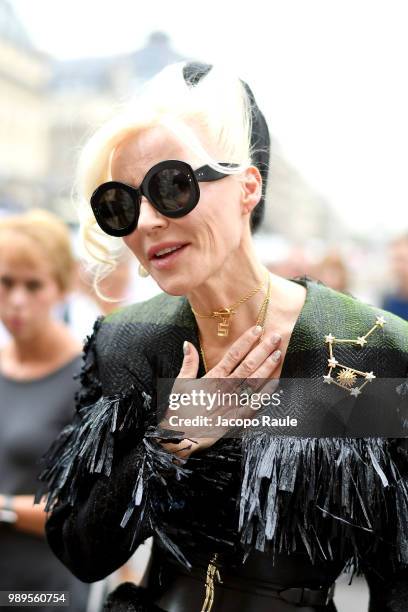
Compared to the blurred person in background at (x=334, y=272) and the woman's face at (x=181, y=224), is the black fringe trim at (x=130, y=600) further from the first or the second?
the blurred person in background at (x=334, y=272)

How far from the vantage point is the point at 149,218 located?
1.19m

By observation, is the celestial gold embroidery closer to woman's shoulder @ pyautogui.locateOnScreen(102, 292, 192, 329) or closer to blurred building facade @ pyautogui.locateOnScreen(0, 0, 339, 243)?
woman's shoulder @ pyautogui.locateOnScreen(102, 292, 192, 329)

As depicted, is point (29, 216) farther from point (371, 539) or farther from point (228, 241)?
point (371, 539)

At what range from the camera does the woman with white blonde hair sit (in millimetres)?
1206

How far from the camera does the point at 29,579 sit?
1969mm

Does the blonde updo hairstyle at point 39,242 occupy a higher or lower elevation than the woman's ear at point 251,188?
higher

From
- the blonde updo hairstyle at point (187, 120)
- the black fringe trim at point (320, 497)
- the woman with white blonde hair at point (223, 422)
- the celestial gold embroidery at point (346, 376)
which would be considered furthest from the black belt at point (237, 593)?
the blonde updo hairstyle at point (187, 120)

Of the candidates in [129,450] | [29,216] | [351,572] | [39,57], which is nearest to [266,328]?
[129,450]

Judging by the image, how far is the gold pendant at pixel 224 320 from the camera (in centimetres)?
135

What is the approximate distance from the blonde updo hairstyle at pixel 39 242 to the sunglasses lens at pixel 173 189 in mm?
1287

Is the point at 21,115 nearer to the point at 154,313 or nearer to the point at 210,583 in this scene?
the point at 154,313

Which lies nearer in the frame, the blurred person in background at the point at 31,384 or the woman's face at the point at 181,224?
the woman's face at the point at 181,224

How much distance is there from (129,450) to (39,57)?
45.3 ft

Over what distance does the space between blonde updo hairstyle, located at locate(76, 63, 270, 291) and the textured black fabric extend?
360mm
